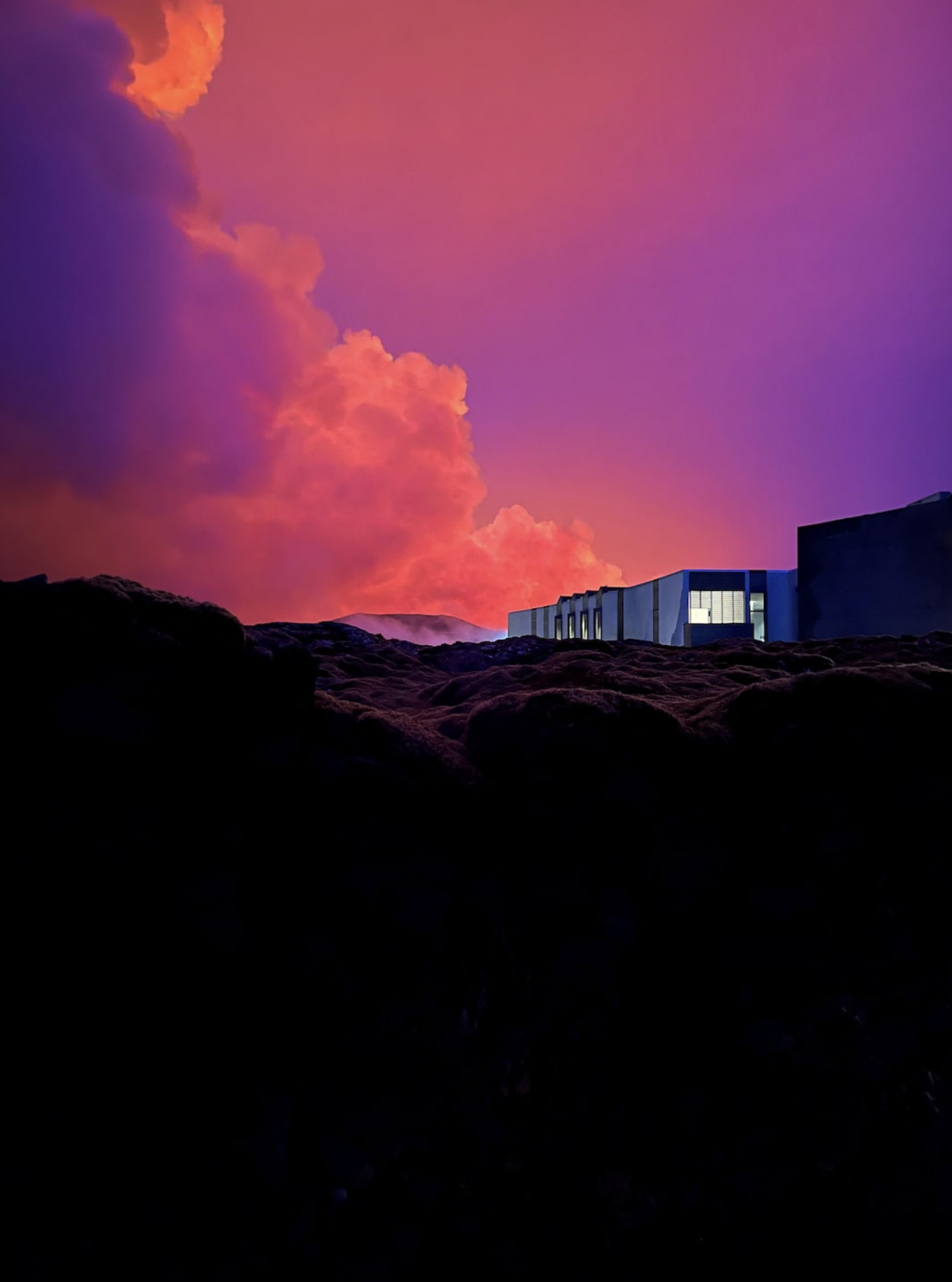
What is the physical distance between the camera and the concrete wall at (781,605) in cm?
2595

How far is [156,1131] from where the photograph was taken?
75.7 inches

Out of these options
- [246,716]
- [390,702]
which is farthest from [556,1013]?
[390,702]

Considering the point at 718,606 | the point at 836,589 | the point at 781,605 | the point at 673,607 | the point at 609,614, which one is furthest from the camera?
the point at 609,614

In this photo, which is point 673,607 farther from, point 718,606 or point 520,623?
point 520,623

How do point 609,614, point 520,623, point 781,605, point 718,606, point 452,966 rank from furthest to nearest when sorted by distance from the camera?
1. point 520,623
2. point 609,614
3. point 718,606
4. point 781,605
5. point 452,966

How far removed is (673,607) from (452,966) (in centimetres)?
2902

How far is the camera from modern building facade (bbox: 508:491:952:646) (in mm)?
18656

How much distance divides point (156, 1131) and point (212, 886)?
753mm

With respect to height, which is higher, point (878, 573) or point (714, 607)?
point (878, 573)

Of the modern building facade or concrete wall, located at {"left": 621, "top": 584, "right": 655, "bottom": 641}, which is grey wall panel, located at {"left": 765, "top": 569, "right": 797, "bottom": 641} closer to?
the modern building facade

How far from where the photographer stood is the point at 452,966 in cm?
228

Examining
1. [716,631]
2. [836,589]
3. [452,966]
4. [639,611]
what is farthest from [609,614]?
[452,966]

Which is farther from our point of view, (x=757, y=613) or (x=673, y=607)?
(x=673, y=607)

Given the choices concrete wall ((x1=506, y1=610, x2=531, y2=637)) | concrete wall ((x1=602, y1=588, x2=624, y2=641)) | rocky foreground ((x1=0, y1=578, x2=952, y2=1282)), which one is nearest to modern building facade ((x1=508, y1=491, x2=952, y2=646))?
concrete wall ((x1=602, y1=588, x2=624, y2=641))
